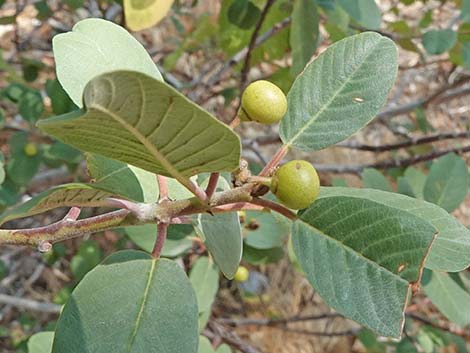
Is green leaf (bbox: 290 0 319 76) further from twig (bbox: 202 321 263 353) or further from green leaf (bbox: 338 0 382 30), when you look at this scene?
twig (bbox: 202 321 263 353)

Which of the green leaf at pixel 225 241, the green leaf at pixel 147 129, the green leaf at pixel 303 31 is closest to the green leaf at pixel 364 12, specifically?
the green leaf at pixel 303 31

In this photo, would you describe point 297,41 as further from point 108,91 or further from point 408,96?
point 408,96

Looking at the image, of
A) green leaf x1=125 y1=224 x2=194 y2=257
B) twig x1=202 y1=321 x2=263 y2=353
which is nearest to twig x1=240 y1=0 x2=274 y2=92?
green leaf x1=125 y1=224 x2=194 y2=257

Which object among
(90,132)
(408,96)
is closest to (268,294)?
(408,96)

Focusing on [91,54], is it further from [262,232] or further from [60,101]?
[60,101]

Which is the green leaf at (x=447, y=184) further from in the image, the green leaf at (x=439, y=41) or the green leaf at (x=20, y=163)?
the green leaf at (x=20, y=163)

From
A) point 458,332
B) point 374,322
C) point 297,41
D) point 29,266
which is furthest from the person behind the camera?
point 29,266
